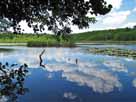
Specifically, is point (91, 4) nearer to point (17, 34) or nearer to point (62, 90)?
point (17, 34)

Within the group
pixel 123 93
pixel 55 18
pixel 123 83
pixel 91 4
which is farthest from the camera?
pixel 123 83

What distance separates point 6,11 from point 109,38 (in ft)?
605

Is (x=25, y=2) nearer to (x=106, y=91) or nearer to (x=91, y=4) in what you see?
(x=91, y=4)

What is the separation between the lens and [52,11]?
22.3 feet

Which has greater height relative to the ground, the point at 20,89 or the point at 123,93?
the point at 20,89

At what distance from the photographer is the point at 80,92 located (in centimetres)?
2136

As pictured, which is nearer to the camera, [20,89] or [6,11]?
[6,11]

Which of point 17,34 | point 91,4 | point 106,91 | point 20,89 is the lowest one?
point 106,91

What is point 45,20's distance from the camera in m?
7.07

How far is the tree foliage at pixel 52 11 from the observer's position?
6383 millimetres

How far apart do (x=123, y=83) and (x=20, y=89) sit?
18.2 meters

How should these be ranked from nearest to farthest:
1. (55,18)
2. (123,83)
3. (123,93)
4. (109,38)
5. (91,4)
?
(91,4) < (55,18) < (123,93) < (123,83) < (109,38)

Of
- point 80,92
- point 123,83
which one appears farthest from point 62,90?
point 123,83

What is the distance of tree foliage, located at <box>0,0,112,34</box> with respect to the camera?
20.9ft
